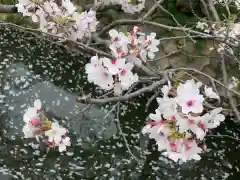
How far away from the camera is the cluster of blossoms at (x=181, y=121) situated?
4.78ft

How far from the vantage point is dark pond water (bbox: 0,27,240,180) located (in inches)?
121

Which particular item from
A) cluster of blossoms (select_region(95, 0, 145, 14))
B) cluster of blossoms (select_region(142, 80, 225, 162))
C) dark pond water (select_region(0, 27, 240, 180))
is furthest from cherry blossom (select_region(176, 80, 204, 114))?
cluster of blossoms (select_region(95, 0, 145, 14))

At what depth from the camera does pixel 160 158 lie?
345cm

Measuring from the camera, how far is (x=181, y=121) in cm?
145

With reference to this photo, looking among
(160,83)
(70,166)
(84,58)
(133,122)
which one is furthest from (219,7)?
Answer: (160,83)

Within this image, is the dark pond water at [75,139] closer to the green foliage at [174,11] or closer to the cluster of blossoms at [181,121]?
the green foliage at [174,11]

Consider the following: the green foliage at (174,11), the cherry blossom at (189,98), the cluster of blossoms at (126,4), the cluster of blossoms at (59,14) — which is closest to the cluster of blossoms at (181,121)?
the cherry blossom at (189,98)

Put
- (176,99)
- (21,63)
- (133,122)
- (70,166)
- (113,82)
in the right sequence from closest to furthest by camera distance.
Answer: (176,99)
(113,82)
(70,166)
(133,122)
(21,63)

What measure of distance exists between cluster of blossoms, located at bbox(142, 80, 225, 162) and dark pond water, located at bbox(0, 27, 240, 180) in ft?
5.12

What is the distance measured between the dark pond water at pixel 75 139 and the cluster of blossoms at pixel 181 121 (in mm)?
1562

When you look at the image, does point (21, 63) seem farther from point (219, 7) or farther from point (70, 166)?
point (219, 7)

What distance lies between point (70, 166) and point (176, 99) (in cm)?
Result: 176

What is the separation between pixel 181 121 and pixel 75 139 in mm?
2073

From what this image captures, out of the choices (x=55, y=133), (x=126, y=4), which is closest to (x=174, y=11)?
(x=126, y=4)
